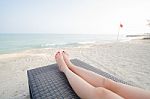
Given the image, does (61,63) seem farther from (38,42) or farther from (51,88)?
(38,42)

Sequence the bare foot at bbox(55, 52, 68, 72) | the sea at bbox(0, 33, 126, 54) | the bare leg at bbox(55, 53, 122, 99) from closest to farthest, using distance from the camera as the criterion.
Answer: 1. the bare leg at bbox(55, 53, 122, 99)
2. the bare foot at bbox(55, 52, 68, 72)
3. the sea at bbox(0, 33, 126, 54)

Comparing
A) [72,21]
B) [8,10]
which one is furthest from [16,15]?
[72,21]

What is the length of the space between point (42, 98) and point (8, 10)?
2542 cm

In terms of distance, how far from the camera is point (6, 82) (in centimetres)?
293

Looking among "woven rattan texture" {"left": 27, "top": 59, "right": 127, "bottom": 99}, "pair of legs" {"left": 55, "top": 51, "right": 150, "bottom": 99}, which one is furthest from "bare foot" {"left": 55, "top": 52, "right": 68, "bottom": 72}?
"pair of legs" {"left": 55, "top": 51, "right": 150, "bottom": 99}

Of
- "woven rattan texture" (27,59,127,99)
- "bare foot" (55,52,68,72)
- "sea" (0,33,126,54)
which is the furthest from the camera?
"sea" (0,33,126,54)

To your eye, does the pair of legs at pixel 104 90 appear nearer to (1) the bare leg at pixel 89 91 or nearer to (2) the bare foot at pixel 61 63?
(1) the bare leg at pixel 89 91

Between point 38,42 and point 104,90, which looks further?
point 38,42

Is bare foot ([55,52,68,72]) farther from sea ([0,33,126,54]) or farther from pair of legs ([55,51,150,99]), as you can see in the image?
sea ([0,33,126,54])

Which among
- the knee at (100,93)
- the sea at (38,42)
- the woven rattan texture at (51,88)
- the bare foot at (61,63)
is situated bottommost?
the sea at (38,42)

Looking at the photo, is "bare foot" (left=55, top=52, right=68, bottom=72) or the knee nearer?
the knee

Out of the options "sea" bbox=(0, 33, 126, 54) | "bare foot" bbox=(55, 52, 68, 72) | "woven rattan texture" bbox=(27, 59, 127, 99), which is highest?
"bare foot" bbox=(55, 52, 68, 72)

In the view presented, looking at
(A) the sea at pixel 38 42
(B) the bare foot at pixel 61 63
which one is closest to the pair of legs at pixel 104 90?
(B) the bare foot at pixel 61 63

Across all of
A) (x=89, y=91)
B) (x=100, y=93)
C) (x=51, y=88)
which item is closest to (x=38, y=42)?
(x=51, y=88)
